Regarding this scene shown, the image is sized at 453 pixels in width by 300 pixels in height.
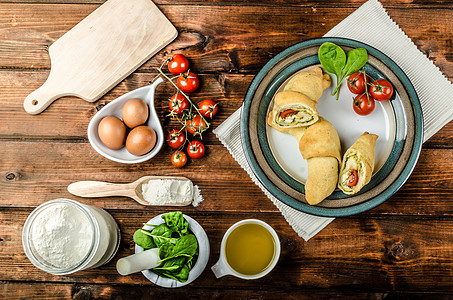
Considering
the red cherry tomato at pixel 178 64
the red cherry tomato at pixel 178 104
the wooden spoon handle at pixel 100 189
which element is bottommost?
the wooden spoon handle at pixel 100 189

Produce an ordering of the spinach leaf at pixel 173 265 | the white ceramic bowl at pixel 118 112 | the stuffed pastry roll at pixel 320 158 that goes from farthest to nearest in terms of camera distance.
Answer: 1. the white ceramic bowl at pixel 118 112
2. the stuffed pastry roll at pixel 320 158
3. the spinach leaf at pixel 173 265

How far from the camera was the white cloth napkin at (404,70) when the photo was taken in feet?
3.93

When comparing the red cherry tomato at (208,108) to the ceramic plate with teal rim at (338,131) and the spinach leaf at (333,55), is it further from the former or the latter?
the spinach leaf at (333,55)

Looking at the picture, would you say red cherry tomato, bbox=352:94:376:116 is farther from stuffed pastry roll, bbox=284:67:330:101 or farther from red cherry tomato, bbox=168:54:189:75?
red cherry tomato, bbox=168:54:189:75

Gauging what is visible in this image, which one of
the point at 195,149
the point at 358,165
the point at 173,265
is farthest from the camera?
the point at 195,149

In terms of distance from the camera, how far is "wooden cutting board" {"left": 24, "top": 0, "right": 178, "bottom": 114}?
4.15ft

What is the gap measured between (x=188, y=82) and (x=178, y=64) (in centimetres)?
7

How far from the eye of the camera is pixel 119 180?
1.26 metres

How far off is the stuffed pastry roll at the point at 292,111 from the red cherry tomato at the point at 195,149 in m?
0.25

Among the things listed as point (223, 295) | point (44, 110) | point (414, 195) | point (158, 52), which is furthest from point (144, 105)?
point (414, 195)

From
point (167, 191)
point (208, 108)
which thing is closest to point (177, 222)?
point (167, 191)

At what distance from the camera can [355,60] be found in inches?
43.4

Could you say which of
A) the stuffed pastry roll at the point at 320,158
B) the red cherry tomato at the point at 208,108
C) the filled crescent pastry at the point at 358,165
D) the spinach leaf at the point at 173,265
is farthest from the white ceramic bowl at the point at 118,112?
the filled crescent pastry at the point at 358,165

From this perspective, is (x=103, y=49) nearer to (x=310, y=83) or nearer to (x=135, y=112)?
(x=135, y=112)
